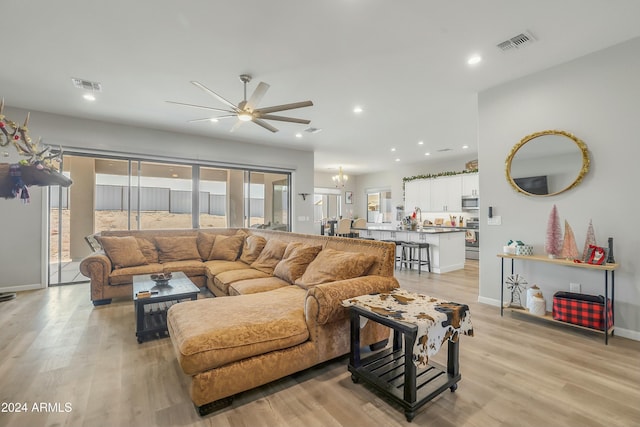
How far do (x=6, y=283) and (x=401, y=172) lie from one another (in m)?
10.1

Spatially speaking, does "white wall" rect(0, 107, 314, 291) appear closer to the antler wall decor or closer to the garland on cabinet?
the antler wall decor

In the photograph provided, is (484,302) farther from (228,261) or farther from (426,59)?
(228,261)

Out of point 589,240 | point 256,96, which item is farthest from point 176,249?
point 589,240

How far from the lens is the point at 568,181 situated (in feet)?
10.4

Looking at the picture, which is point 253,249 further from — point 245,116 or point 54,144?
point 54,144

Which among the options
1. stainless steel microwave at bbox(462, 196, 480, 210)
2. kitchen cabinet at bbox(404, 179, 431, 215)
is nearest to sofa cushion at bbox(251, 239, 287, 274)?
stainless steel microwave at bbox(462, 196, 480, 210)

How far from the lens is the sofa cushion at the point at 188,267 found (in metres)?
4.25

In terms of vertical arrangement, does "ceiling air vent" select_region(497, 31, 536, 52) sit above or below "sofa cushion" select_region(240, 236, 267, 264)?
above

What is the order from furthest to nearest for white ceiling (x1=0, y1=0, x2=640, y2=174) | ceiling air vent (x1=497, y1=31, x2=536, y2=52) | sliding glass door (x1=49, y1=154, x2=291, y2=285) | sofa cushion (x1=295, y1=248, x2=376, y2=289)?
sliding glass door (x1=49, y1=154, x2=291, y2=285), ceiling air vent (x1=497, y1=31, x2=536, y2=52), sofa cushion (x1=295, y1=248, x2=376, y2=289), white ceiling (x1=0, y1=0, x2=640, y2=174)

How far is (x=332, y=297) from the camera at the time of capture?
2078mm

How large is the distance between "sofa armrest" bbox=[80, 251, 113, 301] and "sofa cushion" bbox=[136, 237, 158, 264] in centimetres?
65

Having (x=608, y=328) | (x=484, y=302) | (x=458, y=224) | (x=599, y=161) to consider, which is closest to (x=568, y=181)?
(x=599, y=161)

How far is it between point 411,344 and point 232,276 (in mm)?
2467

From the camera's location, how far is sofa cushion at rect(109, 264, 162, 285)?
3.84m
